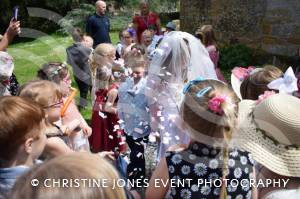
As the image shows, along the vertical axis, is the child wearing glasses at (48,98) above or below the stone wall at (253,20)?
above

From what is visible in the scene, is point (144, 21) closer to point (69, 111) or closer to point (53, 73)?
point (53, 73)

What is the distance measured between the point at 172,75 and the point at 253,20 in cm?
692

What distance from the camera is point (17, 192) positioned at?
1.44 metres

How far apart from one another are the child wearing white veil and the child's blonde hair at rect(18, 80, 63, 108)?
973 millimetres

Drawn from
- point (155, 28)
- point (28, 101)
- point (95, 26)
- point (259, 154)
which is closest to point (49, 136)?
point (28, 101)

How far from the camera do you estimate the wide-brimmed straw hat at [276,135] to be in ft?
6.84

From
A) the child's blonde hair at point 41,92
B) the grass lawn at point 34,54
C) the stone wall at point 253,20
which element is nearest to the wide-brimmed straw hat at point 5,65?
the child's blonde hair at point 41,92

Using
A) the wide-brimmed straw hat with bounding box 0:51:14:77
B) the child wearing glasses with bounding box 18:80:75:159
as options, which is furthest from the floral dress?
the wide-brimmed straw hat with bounding box 0:51:14:77

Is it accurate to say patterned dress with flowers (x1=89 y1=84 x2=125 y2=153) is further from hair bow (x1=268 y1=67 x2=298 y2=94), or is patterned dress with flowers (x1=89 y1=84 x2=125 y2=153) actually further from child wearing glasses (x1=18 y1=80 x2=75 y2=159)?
hair bow (x1=268 y1=67 x2=298 y2=94)

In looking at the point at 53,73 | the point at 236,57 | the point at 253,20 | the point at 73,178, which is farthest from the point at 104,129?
the point at 253,20

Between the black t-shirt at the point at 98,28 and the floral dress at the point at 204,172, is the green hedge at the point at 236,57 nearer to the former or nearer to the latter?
the black t-shirt at the point at 98,28

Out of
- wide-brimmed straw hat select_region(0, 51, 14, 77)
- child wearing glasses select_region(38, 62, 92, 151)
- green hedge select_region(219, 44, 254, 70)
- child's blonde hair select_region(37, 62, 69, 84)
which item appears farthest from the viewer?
green hedge select_region(219, 44, 254, 70)

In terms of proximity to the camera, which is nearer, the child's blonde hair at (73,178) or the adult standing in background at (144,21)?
the child's blonde hair at (73,178)

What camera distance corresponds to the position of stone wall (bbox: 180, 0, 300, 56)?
8945 millimetres
